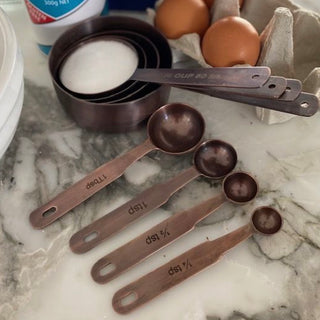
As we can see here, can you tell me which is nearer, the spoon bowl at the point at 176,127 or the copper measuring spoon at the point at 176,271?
the copper measuring spoon at the point at 176,271

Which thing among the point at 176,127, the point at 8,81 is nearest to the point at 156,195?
the point at 176,127

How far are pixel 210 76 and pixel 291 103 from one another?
107 millimetres

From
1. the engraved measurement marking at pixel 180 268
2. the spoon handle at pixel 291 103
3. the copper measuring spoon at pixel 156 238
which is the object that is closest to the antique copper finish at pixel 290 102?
the spoon handle at pixel 291 103

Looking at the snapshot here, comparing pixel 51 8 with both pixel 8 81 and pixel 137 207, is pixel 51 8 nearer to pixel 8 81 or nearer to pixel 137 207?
pixel 8 81

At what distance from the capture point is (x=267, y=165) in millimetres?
675

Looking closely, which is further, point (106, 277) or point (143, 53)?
point (143, 53)

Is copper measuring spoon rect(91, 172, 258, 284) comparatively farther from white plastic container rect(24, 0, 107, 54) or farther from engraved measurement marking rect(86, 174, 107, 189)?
white plastic container rect(24, 0, 107, 54)

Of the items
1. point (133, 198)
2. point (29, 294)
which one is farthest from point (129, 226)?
point (29, 294)

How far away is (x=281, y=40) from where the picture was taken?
2.14 feet

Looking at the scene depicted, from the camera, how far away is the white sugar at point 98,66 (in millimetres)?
694

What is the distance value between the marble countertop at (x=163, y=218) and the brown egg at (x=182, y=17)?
0.31ft

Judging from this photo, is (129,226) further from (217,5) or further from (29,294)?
(217,5)

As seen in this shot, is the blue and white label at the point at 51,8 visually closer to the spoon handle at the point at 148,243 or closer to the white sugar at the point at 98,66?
the white sugar at the point at 98,66

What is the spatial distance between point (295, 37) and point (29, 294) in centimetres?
51
